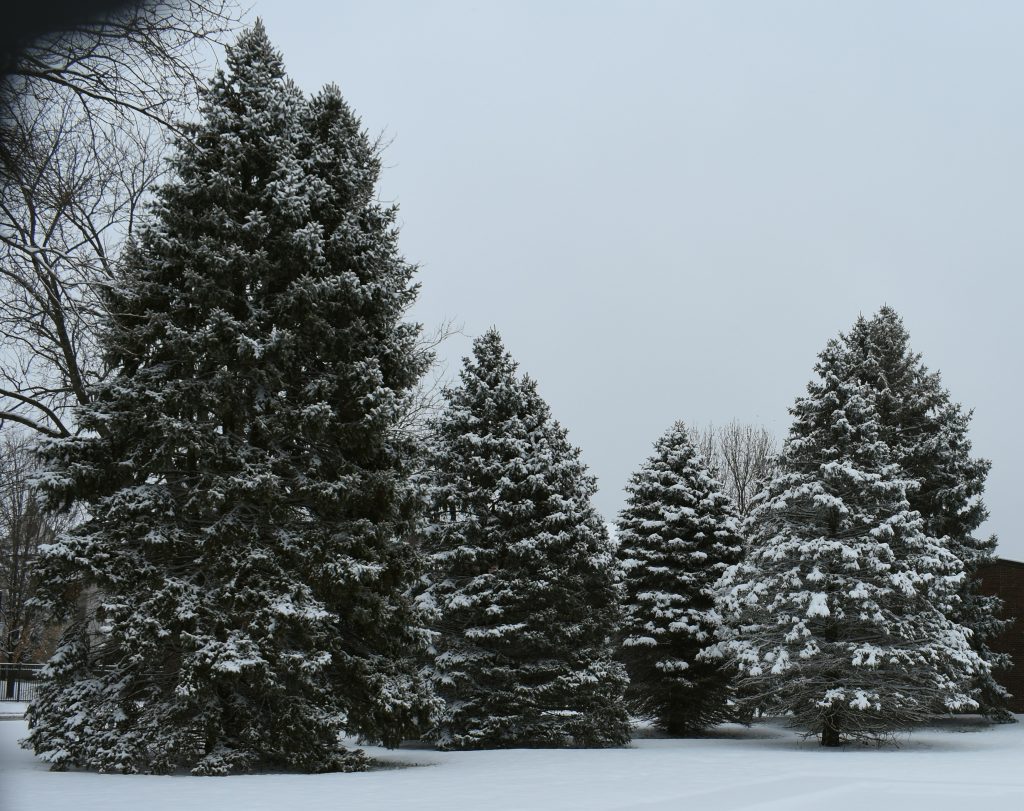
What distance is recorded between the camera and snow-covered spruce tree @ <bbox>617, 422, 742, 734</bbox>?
26688 millimetres

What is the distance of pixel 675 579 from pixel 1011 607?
1755 centimetres

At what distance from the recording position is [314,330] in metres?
16.6

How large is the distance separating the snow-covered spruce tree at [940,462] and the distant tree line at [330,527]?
6089mm

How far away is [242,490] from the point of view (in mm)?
15391

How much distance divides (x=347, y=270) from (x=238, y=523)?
504cm

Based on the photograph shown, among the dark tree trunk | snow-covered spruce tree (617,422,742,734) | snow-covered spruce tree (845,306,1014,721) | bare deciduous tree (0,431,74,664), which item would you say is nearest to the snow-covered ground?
the dark tree trunk

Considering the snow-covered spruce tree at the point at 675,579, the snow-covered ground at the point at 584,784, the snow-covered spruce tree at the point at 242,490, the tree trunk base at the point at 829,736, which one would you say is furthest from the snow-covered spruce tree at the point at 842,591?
the snow-covered spruce tree at the point at 242,490

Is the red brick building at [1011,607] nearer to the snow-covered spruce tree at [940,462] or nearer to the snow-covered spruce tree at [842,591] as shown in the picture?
the snow-covered spruce tree at [940,462]

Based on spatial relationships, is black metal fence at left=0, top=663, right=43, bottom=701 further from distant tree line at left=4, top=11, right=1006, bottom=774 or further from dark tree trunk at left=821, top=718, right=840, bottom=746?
dark tree trunk at left=821, top=718, right=840, bottom=746

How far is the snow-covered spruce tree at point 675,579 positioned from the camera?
26688 mm

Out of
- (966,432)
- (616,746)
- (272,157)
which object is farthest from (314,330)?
(966,432)

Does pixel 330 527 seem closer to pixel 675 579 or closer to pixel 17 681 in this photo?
pixel 675 579

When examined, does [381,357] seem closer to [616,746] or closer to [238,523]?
[238,523]

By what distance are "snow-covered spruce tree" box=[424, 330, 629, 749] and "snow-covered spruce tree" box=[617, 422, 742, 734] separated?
2754 millimetres
